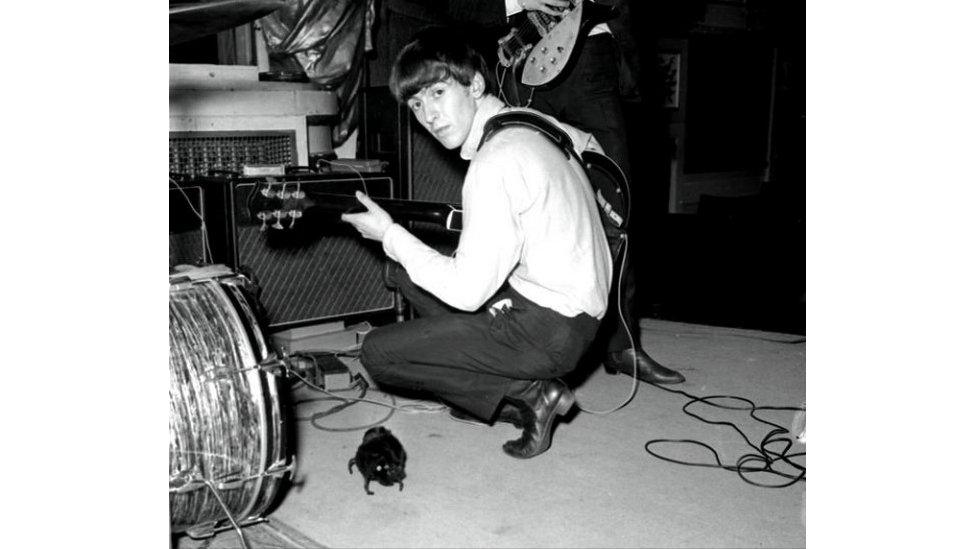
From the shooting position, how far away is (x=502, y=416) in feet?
9.30

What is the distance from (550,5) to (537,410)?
150 cm

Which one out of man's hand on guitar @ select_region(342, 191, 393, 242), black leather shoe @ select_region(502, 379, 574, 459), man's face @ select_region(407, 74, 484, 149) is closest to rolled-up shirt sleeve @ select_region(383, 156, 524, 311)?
man's hand on guitar @ select_region(342, 191, 393, 242)

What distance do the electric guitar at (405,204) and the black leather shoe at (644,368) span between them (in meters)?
0.61

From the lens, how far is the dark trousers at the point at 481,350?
2.52 meters

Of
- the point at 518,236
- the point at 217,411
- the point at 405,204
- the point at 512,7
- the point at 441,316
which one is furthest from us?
the point at 512,7

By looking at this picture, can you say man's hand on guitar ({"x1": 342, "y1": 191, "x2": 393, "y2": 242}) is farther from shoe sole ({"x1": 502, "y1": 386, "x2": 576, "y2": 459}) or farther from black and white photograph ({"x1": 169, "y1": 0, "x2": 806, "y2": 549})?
shoe sole ({"x1": 502, "y1": 386, "x2": 576, "y2": 459})

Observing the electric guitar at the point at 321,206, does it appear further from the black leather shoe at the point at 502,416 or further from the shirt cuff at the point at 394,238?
the black leather shoe at the point at 502,416

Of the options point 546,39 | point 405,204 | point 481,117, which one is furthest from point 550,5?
point 405,204

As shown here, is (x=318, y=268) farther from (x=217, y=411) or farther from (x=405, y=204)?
(x=217, y=411)

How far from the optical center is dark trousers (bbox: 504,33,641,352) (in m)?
3.10

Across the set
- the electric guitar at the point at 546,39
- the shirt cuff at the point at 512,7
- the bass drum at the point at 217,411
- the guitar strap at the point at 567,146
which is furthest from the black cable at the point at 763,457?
the shirt cuff at the point at 512,7

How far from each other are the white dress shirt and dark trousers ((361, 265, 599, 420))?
0.06m

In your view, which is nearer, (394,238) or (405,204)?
(394,238)
